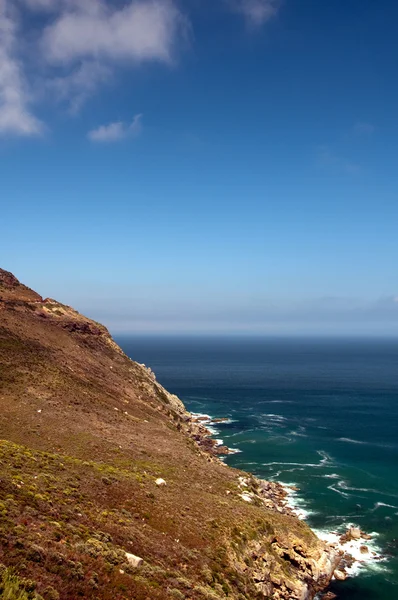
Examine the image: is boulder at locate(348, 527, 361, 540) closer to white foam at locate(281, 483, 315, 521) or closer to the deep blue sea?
the deep blue sea

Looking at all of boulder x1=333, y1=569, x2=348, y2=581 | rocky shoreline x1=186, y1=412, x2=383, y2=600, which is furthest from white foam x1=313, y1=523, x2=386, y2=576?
boulder x1=333, y1=569, x2=348, y2=581

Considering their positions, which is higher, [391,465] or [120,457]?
[120,457]

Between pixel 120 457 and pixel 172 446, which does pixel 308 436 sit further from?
pixel 120 457

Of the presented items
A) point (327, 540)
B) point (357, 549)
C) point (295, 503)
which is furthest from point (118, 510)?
point (295, 503)

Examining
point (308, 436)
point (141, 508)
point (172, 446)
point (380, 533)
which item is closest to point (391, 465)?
point (308, 436)

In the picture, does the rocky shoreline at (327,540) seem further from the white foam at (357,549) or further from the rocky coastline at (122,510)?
the rocky coastline at (122,510)
